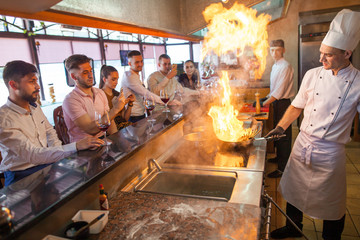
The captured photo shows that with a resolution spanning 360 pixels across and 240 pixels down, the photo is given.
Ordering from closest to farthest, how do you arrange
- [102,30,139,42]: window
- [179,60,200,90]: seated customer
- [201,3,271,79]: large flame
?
[201,3,271,79]: large flame
[179,60,200,90]: seated customer
[102,30,139,42]: window

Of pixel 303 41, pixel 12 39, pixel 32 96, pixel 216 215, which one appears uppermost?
pixel 12 39

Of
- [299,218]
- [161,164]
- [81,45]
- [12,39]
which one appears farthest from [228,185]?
[81,45]

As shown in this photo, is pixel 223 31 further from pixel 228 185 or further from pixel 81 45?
pixel 81 45

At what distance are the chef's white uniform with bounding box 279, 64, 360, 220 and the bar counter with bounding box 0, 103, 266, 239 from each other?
2.47 ft

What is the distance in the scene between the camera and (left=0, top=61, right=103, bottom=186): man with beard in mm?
1974

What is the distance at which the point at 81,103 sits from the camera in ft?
8.13

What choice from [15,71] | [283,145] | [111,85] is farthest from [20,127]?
[283,145]

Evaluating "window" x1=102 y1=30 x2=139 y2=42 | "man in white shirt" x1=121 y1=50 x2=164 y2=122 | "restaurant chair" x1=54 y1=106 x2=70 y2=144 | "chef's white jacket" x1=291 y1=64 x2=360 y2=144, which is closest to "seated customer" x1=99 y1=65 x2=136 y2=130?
"man in white shirt" x1=121 y1=50 x2=164 y2=122

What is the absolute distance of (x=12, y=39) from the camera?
Result: 5414 mm

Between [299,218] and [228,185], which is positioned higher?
[228,185]

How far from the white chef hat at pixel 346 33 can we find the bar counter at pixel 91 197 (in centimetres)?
122

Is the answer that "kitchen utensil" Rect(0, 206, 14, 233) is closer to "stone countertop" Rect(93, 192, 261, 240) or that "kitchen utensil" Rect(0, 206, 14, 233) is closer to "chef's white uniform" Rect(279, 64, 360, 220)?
"stone countertop" Rect(93, 192, 261, 240)

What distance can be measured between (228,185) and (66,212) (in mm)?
1075

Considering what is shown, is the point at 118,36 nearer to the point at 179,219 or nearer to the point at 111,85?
the point at 111,85
